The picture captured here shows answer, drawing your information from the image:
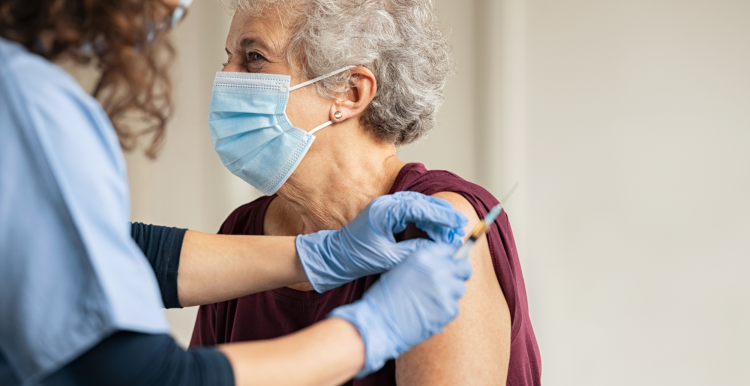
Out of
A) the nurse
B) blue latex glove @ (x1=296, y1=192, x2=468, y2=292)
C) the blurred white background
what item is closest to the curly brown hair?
the nurse

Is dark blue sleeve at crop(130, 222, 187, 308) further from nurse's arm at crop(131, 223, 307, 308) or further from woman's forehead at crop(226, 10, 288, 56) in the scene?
woman's forehead at crop(226, 10, 288, 56)

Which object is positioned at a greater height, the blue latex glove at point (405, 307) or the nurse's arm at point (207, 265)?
the blue latex glove at point (405, 307)

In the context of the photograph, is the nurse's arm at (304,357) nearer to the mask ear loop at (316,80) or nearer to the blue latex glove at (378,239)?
the blue latex glove at (378,239)

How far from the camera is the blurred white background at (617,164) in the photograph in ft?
6.30

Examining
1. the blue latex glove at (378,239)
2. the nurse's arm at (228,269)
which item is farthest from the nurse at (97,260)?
the nurse's arm at (228,269)

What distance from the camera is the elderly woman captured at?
1.30m

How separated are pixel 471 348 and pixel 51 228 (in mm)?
755

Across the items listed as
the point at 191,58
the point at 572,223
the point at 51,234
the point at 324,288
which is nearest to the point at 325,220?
the point at 324,288

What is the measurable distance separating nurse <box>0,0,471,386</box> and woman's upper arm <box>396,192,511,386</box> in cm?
24

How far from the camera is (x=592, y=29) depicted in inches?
81.5

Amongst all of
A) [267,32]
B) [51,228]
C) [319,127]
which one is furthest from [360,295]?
[51,228]

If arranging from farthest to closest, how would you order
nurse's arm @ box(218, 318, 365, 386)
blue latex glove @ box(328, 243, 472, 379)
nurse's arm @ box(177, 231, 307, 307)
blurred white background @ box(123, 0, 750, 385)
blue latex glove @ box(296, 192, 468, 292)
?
blurred white background @ box(123, 0, 750, 385) → nurse's arm @ box(177, 231, 307, 307) → blue latex glove @ box(296, 192, 468, 292) → blue latex glove @ box(328, 243, 472, 379) → nurse's arm @ box(218, 318, 365, 386)

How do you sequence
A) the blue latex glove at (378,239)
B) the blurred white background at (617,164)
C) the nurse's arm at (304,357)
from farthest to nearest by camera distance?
the blurred white background at (617,164), the blue latex glove at (378,239), the nurse's arm at (304,357)

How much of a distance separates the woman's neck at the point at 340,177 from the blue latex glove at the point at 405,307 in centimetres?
52
